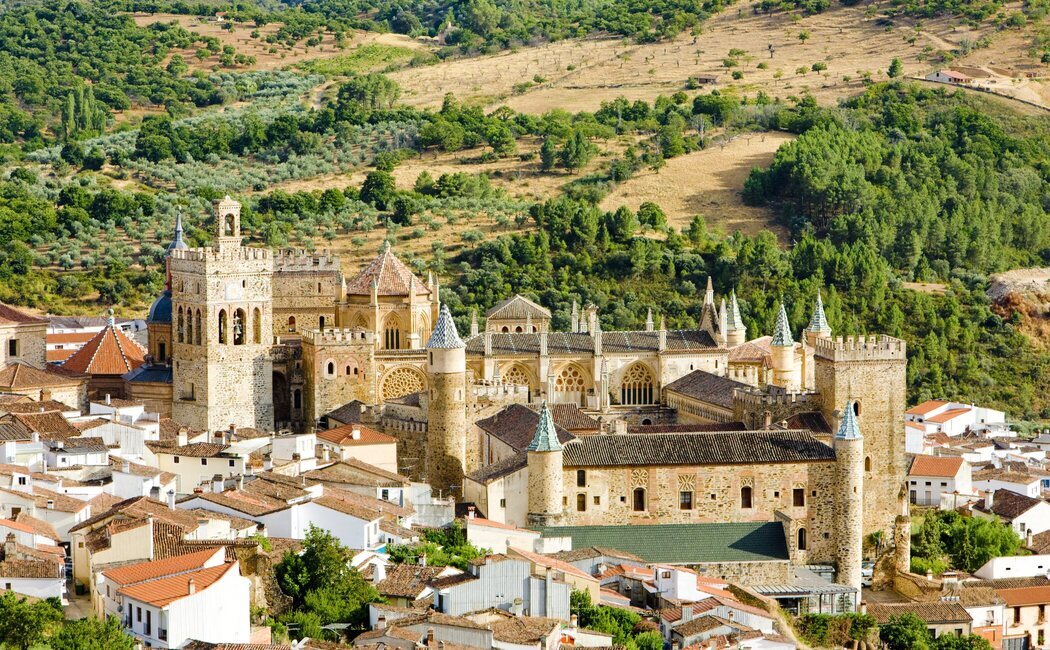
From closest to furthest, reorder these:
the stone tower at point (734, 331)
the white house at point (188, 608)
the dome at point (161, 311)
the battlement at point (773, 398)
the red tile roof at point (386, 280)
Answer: the white house at point (188, 608) → the battlement at point (773, 398) → the dome at point (161, 311) → the red tile roof at point (386, 280) → the stone tower at point (734, 331)

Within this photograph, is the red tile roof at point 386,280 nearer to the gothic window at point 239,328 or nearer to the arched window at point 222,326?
the gothic window at point 239,328

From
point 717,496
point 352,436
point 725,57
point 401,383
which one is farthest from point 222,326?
point 725,57

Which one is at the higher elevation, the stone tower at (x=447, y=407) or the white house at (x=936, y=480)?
the stone tower at (x=447, y=407)

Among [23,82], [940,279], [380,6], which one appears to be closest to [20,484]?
[940,279]

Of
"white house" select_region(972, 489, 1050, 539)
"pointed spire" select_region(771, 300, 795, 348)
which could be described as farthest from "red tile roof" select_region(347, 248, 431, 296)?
"white house" select_region(972, 489, 1050, 539)

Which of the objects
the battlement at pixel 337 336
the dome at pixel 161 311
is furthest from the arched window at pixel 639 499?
the dome at pixel 161 311

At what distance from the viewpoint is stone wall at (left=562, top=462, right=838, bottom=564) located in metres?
47.2

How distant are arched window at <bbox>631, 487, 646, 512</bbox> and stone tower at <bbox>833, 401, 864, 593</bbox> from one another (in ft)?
14.7

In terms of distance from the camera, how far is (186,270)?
5497 cm

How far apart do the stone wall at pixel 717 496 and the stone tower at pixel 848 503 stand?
0.16m

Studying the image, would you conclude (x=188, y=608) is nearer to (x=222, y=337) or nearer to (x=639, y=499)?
(x=639, y=499)

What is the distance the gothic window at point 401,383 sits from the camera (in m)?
55.7

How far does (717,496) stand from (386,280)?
1516cm

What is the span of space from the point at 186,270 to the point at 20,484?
1264cm
